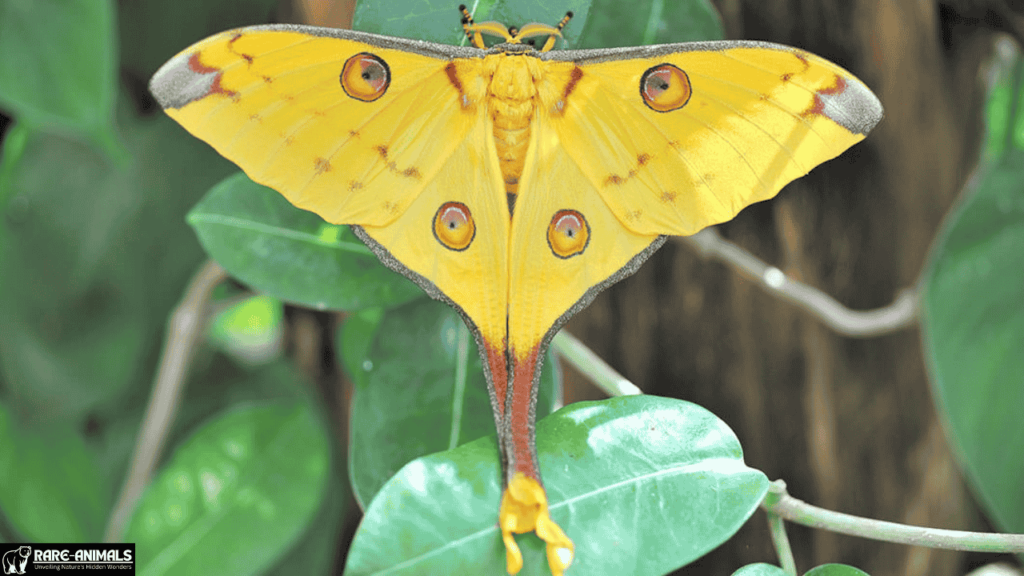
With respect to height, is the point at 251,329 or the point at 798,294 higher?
the point at 798,294

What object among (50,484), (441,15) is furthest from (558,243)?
(50,484)

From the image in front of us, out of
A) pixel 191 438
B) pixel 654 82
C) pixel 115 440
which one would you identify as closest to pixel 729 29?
pixel 654 82

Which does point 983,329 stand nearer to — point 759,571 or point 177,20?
point 759,571

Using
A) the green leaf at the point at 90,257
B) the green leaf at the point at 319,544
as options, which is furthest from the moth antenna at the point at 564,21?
the green leaf at the point at 319,544

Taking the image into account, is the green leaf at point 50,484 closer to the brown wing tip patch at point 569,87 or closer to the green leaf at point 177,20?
the green leaf at point 177,20

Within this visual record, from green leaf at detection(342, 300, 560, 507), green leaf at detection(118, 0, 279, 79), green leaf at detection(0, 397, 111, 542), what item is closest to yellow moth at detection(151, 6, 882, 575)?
green leaf at detection(342, 300, 560, 507)

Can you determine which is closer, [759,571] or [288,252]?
[759,571]
